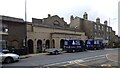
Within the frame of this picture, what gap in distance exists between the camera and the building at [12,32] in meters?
37.0

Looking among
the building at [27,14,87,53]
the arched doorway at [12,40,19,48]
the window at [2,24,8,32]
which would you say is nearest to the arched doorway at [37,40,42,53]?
the building at [27,14,87,53]

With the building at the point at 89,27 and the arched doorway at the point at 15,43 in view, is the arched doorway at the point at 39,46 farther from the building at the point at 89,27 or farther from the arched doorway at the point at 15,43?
the building at the point at 89,27

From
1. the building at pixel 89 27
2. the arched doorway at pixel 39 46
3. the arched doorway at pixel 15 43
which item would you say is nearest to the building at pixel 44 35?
the arched doorway at pixel 39 46

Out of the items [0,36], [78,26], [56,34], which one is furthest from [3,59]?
[78,26]

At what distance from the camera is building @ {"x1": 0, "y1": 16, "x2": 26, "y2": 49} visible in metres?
37.0

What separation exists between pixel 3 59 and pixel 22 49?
12.6 meters

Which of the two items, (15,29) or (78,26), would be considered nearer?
(15,29)

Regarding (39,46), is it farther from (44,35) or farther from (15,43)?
(15,43)

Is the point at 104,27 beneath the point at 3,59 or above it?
above

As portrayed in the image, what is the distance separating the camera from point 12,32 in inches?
1533

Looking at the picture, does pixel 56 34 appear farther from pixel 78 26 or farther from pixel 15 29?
pixel 78 26

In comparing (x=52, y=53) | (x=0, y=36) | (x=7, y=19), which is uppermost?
(x=7, y=19)

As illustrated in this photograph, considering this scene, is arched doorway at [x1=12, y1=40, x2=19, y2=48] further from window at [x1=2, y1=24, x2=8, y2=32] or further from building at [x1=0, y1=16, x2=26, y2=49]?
window at [x1=2, y1=24, x2=8, y2=32]

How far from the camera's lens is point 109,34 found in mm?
83000
